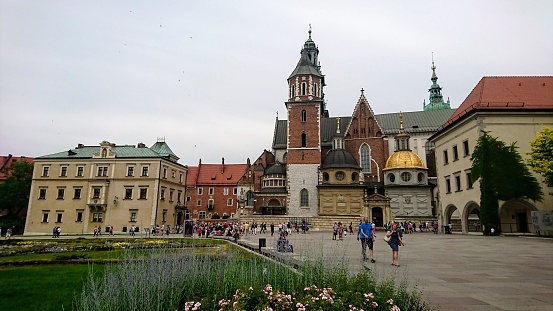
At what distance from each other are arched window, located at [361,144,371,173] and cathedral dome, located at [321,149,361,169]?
3873mm

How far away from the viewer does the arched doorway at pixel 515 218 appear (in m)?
32.7

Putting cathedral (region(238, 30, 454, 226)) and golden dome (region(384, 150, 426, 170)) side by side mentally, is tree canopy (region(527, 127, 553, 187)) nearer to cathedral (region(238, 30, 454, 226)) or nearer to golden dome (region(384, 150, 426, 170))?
cathedral (region(238, 30, 454, 226))

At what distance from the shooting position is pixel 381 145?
188 ft

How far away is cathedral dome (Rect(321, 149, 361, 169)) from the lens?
172 ft

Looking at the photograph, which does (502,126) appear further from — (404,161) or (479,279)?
(479,279)

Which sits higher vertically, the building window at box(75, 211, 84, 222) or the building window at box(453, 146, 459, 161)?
the building window at box(453, 146, 459, 161)

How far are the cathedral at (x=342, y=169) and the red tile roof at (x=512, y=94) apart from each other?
58.0ft

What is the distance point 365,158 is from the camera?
57.9 m

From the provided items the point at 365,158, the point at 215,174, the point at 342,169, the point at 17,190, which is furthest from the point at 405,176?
the point at 17,190

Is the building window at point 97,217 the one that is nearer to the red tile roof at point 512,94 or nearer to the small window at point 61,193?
the small window at point 61,193

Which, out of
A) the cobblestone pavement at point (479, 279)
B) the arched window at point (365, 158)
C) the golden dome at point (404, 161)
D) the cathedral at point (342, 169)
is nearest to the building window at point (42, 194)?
the cathedral at point (342, 169)

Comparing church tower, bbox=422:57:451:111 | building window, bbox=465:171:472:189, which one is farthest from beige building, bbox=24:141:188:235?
church tower, bbox=422:57:451:111

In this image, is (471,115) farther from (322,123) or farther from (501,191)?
(322,123)

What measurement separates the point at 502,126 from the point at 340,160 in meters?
24.2
